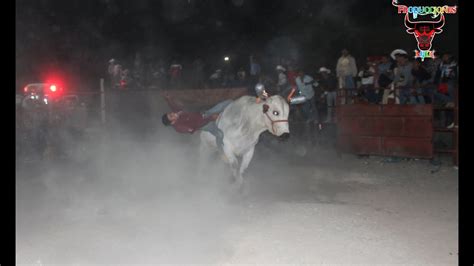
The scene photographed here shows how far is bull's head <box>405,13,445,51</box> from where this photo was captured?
16.7 metres

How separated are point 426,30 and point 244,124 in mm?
11999

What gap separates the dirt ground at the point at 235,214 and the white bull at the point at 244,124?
1.86ft

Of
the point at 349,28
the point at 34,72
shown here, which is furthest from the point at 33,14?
the point at 349,28

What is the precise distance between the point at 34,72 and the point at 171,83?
16954 millimetres

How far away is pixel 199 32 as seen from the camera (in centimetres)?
2419

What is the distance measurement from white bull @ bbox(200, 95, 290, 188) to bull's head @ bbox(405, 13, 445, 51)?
1090 centimetres

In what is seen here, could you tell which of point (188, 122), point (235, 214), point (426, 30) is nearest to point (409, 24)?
point (426, 30)

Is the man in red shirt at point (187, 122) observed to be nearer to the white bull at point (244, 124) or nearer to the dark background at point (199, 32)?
the white bull at point (244, 124)

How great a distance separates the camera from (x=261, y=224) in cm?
589

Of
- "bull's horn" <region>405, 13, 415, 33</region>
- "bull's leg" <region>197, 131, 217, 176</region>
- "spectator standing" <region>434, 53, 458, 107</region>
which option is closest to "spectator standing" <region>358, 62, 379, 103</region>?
"spectator standing" <region>434, 53, 458, 107</region>

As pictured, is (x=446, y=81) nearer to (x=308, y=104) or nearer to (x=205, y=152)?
(x=308, y=104)

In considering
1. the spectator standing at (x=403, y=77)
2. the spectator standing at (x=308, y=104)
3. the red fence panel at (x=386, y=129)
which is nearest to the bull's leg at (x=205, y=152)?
the red fence panel at (x=386, y=129)

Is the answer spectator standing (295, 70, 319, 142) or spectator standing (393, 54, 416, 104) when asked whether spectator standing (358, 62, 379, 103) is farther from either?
spectator standing (295, 70, 319, 142)

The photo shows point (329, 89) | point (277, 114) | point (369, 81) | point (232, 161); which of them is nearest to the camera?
point (277, 114)
